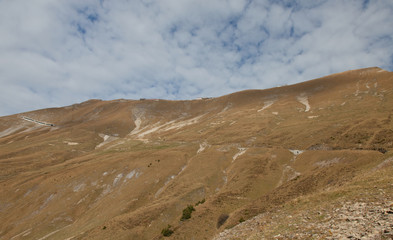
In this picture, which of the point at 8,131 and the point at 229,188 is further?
the point at 8,131

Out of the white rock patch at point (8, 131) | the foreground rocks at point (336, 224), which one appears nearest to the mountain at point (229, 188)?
the foreground rocks at point (336, 224)

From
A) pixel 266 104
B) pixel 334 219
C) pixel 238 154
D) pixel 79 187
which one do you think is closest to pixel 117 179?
pixel 79 187

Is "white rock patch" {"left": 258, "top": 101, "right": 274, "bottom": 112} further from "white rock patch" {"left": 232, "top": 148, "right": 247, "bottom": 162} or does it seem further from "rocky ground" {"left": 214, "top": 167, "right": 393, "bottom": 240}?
"rocky ground" {"left": 214, "top": 167, "right": 393, "bottom": 240}

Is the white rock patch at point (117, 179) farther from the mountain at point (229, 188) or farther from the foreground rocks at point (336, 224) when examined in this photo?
the foreground rocks at point (336, 224)

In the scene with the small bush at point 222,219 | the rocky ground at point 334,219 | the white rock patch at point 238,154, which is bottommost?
the small bush at point 222,219

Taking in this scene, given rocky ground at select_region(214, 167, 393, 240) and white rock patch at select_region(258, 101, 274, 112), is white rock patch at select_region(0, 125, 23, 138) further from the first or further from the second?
rocky ground at select_region(214, 167, 393, 240)

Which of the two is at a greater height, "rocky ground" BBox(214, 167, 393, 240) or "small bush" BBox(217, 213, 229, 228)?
"rocky ground" BBox(214, 167, 393, 240)

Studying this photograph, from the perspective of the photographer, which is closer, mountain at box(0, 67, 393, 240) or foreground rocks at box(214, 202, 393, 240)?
foreground rocks at box(214, 202, 393, 240)

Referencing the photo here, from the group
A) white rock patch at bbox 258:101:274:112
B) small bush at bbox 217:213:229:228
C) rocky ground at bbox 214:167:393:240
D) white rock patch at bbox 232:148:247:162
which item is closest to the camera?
rocky ground at bbox 214:167:393:240

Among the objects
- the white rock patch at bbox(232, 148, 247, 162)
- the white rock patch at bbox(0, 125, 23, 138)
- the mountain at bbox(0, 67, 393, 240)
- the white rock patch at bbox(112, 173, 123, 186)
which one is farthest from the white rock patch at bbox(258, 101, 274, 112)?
the white rock patch at bbox(0, 125, 23, 138)

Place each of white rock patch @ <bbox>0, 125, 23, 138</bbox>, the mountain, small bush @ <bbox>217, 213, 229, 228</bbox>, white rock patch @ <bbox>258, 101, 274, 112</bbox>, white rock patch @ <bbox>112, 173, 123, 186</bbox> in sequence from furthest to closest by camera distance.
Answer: white rock patch @ <bbox>0, 125, 23, 138</bbox> < white rock patch @ <bbox>258, 101, 274, 112</bbox> < white rock patch @ <bbox>112, 173, 123, 186</bbox> < small bush @ <bbox>217, 213, 229, 228</bbox> < the mountain

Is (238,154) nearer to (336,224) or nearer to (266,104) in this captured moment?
(336,224)

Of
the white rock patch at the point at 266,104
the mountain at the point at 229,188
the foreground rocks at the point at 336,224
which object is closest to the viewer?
the foreground rocks at the point at 336,224

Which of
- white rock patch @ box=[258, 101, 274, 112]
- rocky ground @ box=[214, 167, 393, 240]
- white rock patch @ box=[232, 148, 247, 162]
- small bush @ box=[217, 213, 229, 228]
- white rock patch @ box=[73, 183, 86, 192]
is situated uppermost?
white rock patch @ box=[258, 101, 274, 112]
